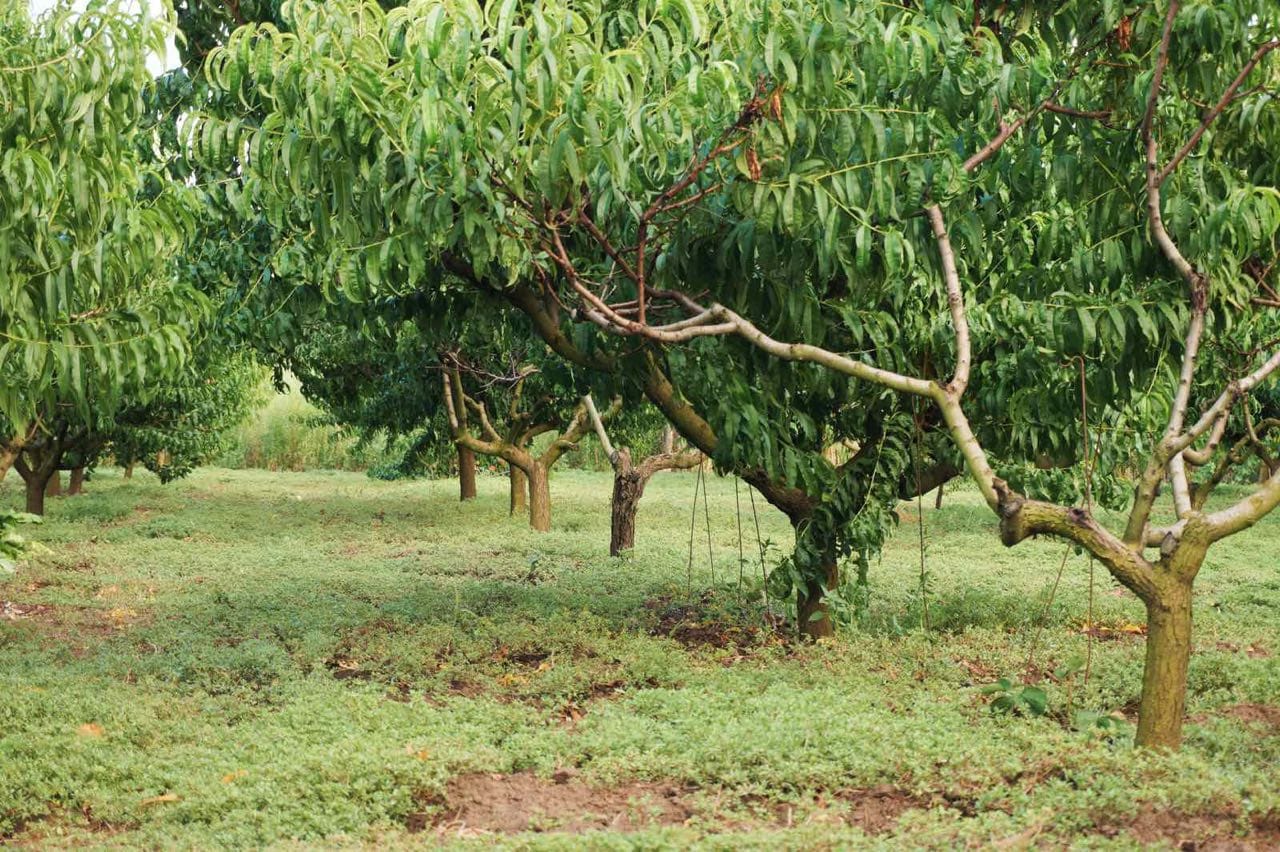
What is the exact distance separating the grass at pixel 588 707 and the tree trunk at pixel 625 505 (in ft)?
1.76

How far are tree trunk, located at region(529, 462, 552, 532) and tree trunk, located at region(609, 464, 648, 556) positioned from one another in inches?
126

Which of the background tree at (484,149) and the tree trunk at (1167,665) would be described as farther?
the tree trunk at (1167,665)

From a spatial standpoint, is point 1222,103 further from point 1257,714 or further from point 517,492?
point 517,492

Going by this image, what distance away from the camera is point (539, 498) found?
53.1ft

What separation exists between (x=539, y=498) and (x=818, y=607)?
27.3 ft

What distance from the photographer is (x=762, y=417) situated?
7.03 metres

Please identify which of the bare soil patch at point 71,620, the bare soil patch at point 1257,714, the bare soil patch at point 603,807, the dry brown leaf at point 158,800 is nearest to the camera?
the bare soil patch at point 603,807

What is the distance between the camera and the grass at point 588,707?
4637 millimetres

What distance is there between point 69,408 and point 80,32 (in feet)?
37.3

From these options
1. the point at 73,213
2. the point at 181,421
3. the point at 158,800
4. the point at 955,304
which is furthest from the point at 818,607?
the point at 181,421

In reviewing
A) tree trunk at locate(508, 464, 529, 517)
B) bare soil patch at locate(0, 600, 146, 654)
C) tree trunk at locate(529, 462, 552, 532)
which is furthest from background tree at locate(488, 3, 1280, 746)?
tree trunk at locate(508, 464, 529, 517)

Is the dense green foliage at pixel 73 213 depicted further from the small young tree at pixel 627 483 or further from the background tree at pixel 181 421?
the background tree at pixel 181 421

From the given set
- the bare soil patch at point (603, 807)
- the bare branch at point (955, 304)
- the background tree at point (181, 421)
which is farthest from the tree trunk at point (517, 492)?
the bare soil patch at point (603, 807)

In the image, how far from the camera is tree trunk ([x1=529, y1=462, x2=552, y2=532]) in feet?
52.8
